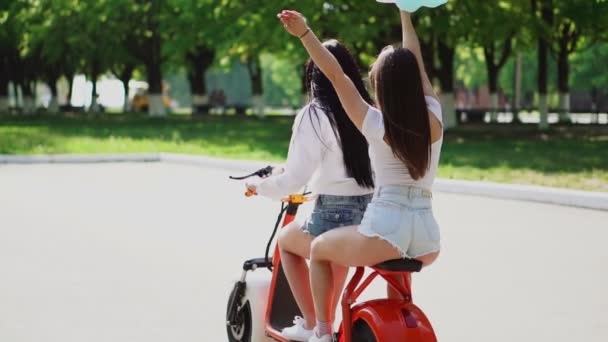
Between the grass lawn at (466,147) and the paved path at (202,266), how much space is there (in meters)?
2.93

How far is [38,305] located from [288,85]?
3764 inches

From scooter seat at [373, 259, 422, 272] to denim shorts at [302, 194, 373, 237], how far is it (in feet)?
1.79

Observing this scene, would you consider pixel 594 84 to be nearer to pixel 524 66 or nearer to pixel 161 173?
pixel 524 66

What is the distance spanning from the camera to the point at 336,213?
4.80 m

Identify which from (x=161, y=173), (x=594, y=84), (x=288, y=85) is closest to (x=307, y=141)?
(x=161, y=173)

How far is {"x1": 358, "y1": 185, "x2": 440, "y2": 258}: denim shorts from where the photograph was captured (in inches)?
168

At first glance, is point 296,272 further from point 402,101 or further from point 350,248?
point 402,101

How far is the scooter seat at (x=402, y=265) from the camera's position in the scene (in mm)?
4258

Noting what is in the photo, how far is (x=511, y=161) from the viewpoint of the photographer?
63.7ft

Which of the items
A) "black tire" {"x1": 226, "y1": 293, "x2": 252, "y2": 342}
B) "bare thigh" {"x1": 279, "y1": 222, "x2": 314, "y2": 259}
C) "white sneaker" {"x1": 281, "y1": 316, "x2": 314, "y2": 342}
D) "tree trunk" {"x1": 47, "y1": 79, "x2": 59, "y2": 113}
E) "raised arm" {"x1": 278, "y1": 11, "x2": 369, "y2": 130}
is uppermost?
"raised arm" {"x1": 278, "y1": 11, "x2": 369, "y2": 130}

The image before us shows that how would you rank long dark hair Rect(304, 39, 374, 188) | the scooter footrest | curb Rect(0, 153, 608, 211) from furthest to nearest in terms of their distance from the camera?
curb Rect(0, 153, 608, 211) < the scooter footrest < long dark hair Rect(304, 39, 374, 188)

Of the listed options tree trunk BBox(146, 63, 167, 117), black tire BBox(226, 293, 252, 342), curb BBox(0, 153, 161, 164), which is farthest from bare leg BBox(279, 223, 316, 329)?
tree trunk BBox(146, 63, 167, 117)

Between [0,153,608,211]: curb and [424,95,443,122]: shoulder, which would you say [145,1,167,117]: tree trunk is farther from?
[424,95,443,122]: shoulder

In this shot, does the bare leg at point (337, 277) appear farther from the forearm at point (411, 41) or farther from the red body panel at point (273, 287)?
the forearm at point (411, 41)
